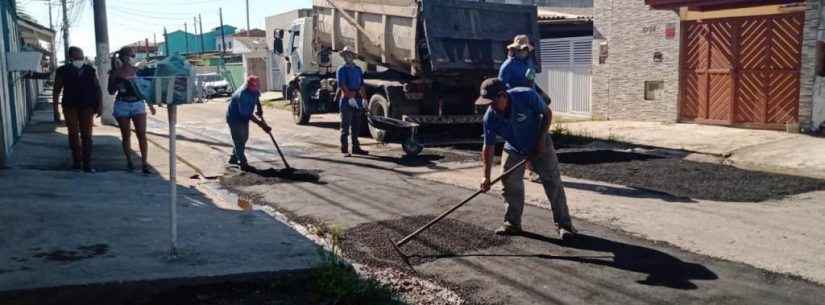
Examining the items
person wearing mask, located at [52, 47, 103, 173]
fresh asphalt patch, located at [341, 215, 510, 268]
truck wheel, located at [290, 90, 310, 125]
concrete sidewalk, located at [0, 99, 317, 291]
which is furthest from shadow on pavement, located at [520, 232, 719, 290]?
truck wheel, located at [290, 90, 310, 125]

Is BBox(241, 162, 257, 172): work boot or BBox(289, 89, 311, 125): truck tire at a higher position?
BBox(289, 89, 311, 125): truck tire

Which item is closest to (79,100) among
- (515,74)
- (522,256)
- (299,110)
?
(515,74)

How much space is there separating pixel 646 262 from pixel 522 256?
94 cm

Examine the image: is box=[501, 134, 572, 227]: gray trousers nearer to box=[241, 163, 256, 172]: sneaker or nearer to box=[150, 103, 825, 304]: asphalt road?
box=[150, 103, 825, 304]: asphalt road

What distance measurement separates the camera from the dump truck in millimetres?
12773

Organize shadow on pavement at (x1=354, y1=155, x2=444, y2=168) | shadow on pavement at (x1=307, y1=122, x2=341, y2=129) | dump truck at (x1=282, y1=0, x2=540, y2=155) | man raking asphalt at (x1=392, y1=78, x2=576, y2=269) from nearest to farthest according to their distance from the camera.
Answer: man raking asphalt at (x1=392, y1=78, x2=576, y2=269) → shadow on pavement at (x1=354, y1=155, x2=444, y2=168) → dump truck at (x1=282, y1=0, x2=540, y2=155) → shadow on pavement at (x1=307, y1=122, x2=341, y2=129)

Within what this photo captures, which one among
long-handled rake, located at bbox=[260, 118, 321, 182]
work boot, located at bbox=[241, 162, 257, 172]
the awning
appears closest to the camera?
long-handled rake, located at bbox=[260, 118, 321, 182]

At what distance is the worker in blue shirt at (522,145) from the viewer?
6.20 metres

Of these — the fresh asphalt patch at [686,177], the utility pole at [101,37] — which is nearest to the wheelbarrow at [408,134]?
the fresh asphalt patch at [686,177]

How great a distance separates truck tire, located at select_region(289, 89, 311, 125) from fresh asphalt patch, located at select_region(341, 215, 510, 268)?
11.5 m

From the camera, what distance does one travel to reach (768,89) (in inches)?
525

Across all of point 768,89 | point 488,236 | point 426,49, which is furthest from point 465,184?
point 768,89

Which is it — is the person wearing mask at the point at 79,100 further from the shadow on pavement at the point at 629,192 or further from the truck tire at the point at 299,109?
the truck tire at the point at 299,109

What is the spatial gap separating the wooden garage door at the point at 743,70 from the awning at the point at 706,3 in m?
0.26
